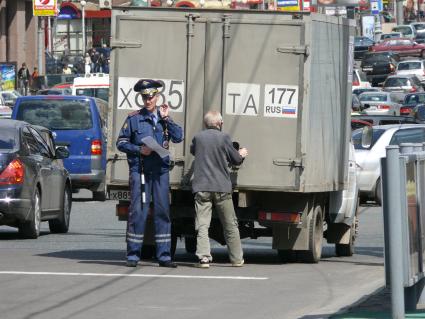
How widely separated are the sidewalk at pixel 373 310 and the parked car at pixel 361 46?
7055cm

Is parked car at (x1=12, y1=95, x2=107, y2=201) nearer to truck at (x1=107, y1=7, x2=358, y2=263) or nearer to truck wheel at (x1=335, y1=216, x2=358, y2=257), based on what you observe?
truck wheel at (x1=335, y1=216, x2=358, y2=257)

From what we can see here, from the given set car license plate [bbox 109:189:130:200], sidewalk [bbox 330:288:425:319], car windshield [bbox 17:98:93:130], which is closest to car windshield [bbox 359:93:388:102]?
car windshield [bbox 17:98:93:130]

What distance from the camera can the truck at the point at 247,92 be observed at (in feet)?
47.7

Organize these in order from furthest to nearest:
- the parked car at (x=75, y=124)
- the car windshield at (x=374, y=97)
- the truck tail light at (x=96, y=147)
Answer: the car windshield at (x=374, y=97) < the truck tail light at (x=96, y=147) < the parked car at (x=75, y=124)

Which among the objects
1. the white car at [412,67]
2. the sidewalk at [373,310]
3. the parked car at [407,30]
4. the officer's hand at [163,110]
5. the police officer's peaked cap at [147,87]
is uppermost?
the parked car at [407,30]

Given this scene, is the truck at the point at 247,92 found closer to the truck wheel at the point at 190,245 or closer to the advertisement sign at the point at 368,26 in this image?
the truck wheel at the point at 190,245

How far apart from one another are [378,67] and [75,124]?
Answer: 48848mm

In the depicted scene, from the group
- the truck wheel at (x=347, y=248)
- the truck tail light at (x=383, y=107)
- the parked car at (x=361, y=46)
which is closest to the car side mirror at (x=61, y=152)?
the truck wheel at (x=347, y=248)

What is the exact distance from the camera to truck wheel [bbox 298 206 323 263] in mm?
15078

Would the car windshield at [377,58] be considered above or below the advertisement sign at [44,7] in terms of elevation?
below

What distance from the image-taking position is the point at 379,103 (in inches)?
1982

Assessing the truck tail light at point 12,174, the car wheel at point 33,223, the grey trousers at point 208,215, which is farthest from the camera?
the car wheel at point 33,223

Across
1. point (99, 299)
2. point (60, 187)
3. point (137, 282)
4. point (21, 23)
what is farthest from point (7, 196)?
point (21, 23)

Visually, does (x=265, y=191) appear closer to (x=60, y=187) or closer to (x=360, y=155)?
(x=60, y=187)
